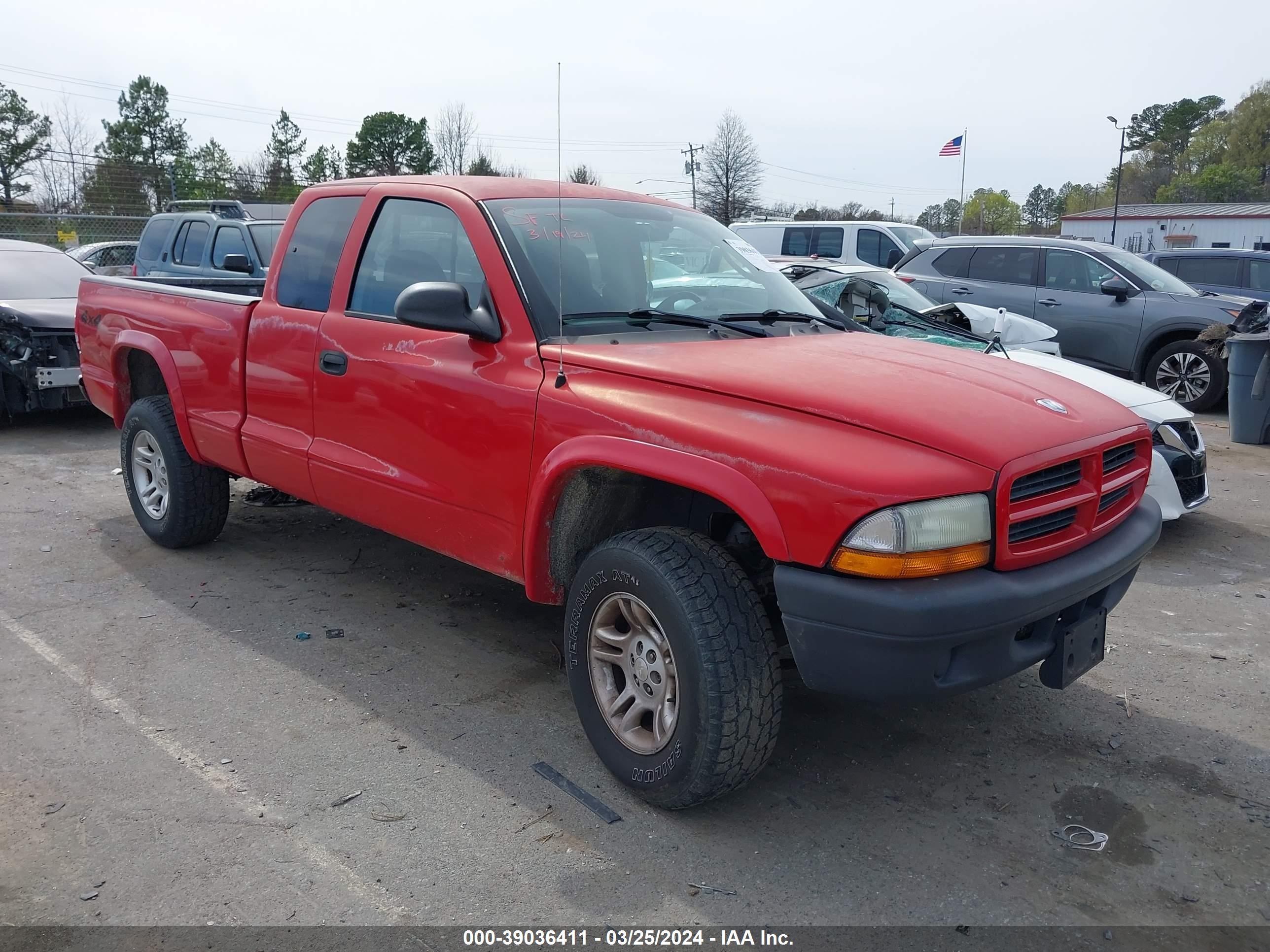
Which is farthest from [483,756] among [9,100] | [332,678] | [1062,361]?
[9,100]

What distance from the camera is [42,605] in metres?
4.87

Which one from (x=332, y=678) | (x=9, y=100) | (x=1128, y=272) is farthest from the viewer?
(x=9, y=100)

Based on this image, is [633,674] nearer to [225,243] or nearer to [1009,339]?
[1009,339]

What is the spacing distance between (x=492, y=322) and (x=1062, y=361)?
481 centimetres

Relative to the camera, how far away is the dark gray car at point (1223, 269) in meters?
12.3

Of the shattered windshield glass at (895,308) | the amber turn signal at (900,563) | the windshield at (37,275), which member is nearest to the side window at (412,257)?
the amber turn signal at (900,563)

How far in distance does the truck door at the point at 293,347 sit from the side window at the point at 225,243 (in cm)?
734

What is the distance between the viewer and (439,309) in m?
3.38

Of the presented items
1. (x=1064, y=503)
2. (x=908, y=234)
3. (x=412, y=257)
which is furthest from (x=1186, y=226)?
(x=1064, y=503)

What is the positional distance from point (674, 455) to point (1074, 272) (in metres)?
9.98

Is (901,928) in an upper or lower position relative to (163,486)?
lower

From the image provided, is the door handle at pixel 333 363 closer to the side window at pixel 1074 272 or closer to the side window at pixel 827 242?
the side window at pixel 1074 272

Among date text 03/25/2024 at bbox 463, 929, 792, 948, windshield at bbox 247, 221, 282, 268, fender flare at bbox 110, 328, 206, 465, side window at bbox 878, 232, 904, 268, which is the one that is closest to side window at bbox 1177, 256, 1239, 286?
side window at bbox 878, 232, 904, 268

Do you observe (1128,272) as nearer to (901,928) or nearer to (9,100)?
(901,928)
